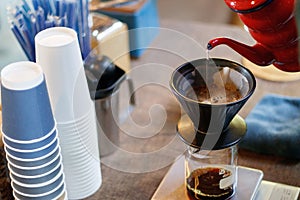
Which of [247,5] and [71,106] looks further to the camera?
[71,106]

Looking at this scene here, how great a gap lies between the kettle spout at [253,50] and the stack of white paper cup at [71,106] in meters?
0.20

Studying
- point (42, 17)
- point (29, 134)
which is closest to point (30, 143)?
point (29, 134)

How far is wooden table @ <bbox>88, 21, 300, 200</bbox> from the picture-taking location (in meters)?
0.93

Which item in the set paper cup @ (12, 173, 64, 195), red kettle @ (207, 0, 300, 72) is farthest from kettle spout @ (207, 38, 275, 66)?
paper cup @ (12, 173, 64, 195)

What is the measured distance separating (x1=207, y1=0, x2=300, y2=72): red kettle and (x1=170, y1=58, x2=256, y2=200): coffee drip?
0.04 m

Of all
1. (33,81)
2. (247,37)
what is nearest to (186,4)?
(247,37)

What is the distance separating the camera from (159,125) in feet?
3.45

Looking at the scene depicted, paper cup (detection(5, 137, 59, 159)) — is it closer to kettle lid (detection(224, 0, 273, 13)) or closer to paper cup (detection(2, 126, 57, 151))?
paper cup (detection(2, 126, 57, 151))

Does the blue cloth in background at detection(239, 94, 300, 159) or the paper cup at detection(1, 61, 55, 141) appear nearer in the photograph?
the paper cup at detection(1, 61, 55, 141)

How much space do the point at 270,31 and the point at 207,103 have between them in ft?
0.43

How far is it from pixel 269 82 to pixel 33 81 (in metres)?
0.60

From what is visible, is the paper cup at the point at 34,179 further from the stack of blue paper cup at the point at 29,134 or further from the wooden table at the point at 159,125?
the wooden table at the point at 159,125

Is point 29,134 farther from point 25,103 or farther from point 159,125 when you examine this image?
point 159,125

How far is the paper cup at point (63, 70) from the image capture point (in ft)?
Answer: 2.58
